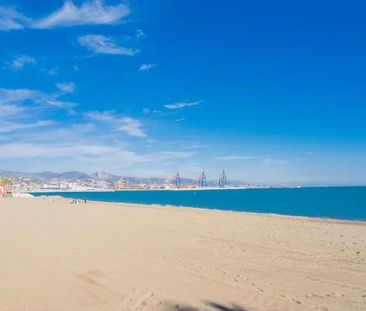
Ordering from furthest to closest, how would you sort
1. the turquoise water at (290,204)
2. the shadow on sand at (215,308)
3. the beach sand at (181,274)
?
the turquoise water at (290,204) → the beach sand at (181,274) → the shadow on sand at (215,308)

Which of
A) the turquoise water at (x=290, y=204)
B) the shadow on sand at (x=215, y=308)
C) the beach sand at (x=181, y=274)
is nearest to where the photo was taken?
the shadow on sand at (x=215, y=308)

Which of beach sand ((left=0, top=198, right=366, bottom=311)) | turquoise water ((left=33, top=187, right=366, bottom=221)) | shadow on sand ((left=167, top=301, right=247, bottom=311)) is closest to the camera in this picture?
shadow on sand ((left=167, top=301, right=247, bottom=311))

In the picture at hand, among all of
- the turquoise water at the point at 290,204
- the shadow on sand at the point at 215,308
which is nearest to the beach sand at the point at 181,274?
the shadow on sand at the point at 215,308

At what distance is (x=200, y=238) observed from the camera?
1609 centimetres

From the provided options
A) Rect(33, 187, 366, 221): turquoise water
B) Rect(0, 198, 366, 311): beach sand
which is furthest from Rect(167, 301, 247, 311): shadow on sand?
Rect(33, 187, 366, 221): turquoise water

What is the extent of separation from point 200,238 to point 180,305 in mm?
9181

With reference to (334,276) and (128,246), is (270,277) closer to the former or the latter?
(334,276)

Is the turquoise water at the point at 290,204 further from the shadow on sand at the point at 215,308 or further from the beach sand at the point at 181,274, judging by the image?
the shadow on sand at the point at 215,308

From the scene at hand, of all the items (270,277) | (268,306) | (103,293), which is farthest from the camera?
(270,277)

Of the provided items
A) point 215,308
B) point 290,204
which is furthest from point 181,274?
point 290,204

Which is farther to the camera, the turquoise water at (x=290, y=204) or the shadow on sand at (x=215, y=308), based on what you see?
the turquoise water at (x=290, y=204)

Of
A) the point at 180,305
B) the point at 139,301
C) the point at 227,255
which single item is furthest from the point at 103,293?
the point at 227,255

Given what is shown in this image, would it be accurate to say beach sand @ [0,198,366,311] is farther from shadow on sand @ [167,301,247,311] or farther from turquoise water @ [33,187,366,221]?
turquoise water @ [33,187,366,221]

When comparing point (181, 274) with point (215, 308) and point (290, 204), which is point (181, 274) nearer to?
point (215, 308)
